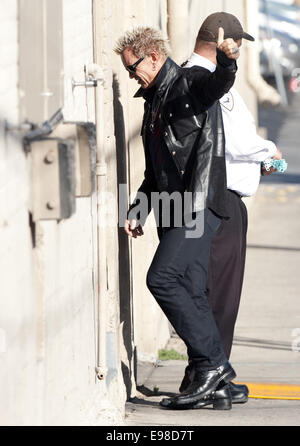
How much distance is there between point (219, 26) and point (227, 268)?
127 cm

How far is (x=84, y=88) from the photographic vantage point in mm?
4957

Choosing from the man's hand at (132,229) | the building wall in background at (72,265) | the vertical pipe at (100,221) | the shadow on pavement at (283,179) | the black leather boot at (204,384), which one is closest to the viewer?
the building wall in background at (72,265)

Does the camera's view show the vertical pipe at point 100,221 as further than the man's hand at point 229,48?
Yes

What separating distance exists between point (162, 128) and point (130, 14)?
129 cm

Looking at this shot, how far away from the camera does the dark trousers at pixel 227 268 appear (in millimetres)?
5582

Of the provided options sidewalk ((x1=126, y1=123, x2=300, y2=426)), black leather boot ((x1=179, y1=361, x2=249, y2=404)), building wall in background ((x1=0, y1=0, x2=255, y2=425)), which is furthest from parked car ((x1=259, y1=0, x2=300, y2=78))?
black leather boot ((x1=179, y1=361, x2=249, y2=404))

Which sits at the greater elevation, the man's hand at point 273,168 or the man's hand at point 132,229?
the man's hand at point 273,168

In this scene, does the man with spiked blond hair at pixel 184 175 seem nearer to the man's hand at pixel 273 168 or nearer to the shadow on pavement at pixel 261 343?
the man's hand at pixel 273 168

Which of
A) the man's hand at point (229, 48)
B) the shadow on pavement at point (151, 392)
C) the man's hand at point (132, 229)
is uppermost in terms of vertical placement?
the man's hand at point (229, 48)

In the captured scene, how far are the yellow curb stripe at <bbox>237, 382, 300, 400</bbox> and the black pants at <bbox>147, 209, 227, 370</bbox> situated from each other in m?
0.63

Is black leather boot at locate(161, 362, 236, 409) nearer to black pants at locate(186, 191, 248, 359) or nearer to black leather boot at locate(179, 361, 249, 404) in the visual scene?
black leather boot at locate(179, 361, 249, 404)

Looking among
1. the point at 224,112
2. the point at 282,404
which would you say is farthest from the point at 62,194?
the point at 282,404

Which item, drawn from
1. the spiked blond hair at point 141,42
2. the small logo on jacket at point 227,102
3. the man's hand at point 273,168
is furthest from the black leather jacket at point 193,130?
the man's hand at point 273,168

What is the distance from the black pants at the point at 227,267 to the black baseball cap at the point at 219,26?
0.82 meters
